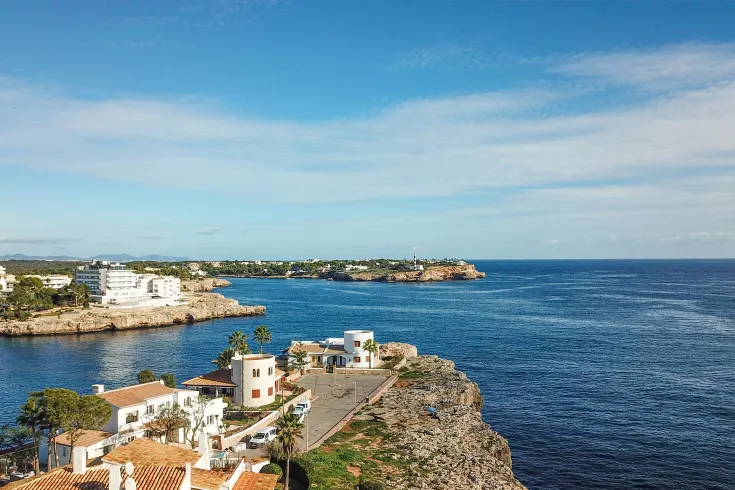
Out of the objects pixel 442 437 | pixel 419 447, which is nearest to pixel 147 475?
pixel 419 447

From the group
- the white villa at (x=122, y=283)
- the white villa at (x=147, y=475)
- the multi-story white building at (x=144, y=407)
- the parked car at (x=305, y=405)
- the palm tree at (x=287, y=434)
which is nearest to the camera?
the white villa at (x=147, y=475)

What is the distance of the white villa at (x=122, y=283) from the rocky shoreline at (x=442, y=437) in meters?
120

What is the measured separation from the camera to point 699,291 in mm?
192625

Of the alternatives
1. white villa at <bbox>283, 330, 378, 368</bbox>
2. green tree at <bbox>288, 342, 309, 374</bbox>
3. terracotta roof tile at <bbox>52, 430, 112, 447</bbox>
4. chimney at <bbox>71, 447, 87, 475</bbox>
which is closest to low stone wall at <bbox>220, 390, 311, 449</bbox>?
terracotta roof tile at <bbox>52, 430, 112, 447</bbox>

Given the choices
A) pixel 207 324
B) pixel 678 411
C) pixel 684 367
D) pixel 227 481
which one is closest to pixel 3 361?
pixel 207 324

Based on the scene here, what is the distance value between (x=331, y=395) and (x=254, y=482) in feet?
100

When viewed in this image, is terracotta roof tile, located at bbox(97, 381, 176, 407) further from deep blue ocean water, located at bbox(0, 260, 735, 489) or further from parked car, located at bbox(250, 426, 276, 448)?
deep blue ocean water, located at bbox(0, 260, 735, 489)

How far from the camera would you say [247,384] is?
5238cm

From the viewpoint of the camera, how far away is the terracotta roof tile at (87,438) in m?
36.2

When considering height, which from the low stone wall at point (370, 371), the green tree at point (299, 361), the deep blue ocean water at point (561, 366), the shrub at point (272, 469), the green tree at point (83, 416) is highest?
the green tree at point (83, 416)

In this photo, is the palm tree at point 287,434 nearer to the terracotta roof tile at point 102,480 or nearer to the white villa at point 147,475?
the white villa at point 147,475

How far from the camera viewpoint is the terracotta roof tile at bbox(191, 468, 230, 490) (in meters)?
24.8

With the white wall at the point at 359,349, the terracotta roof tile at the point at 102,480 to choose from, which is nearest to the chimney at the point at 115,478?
the terracotta roof tile at the point at 102,480

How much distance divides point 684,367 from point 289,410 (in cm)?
5800
